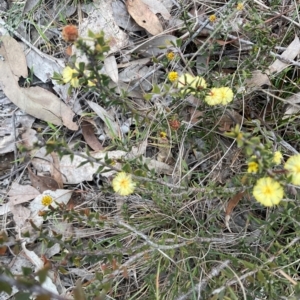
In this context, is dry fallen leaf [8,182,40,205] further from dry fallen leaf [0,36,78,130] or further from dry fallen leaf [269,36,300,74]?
dry fallen leaf [269,36,300,74]

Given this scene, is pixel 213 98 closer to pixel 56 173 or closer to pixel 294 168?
pixel 294 168

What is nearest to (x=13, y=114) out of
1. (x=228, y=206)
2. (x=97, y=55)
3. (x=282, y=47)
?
(x=97, y=55)

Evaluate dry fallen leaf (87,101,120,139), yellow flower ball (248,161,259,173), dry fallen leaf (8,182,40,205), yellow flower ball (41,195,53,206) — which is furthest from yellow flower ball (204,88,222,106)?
dry fallen leaf (8,182,40,205)

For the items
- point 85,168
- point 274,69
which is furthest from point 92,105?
point 274,69

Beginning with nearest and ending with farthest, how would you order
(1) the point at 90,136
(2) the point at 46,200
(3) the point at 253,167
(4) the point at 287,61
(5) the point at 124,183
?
(3) the point at 253,167, (5) the point at 124,183, (2) the point at 46,200, (4) the point at 287,61, (1) the point at 90,136

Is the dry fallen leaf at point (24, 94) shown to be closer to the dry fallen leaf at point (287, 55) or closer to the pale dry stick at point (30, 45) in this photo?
the pale dry stick at point (30, 45)

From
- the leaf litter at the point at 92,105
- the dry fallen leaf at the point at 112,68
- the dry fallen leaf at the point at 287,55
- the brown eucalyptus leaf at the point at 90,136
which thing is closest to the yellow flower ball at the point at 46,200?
the leaf litter at the point at 92,105
